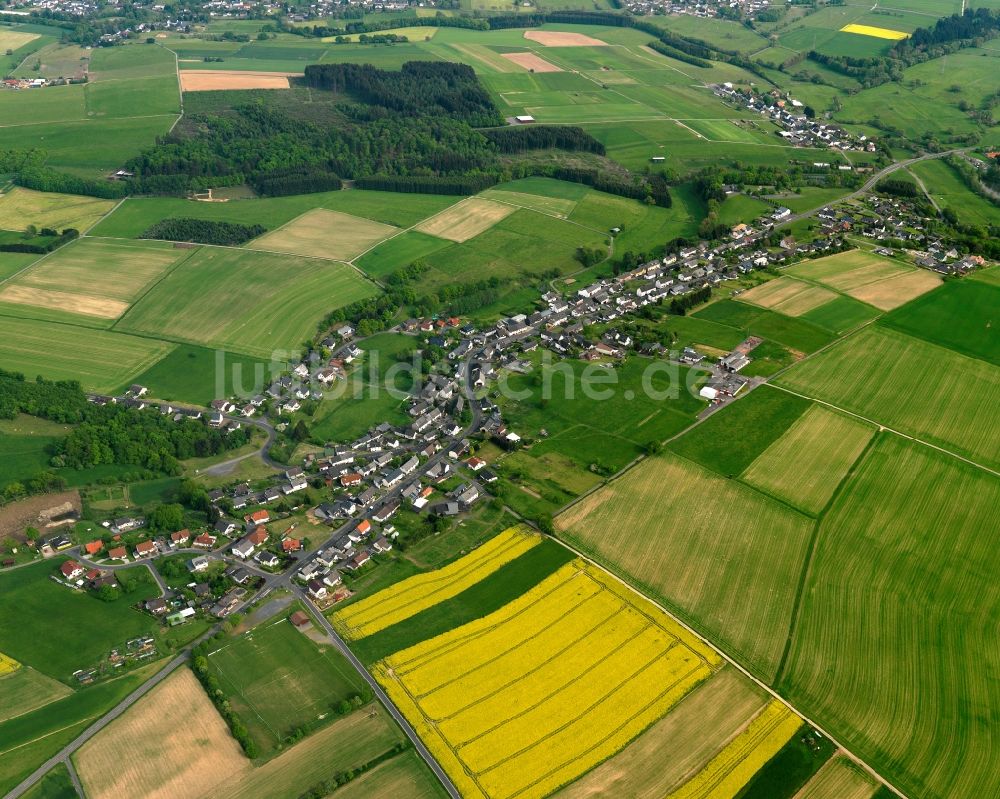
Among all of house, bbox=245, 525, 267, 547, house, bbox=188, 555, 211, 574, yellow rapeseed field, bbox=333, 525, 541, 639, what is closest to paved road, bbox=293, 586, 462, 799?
yellow rapeseed field, bbox=333, 525, 541, 639

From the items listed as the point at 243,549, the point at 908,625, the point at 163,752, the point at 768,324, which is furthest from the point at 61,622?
the point at 768,324

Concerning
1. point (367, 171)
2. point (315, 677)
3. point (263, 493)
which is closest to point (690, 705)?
point (315, 677)

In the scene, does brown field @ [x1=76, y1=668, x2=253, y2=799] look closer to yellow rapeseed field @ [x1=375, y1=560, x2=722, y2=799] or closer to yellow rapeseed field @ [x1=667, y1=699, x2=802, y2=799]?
yellow rapeseed field @ [x1=375, y1=560, x2=722, y2=799]

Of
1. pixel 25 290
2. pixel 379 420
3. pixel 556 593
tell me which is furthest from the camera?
pixel 25 290

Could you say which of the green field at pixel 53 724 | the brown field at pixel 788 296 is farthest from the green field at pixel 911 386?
the green field at pixel 53 724

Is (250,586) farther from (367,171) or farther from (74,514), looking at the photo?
(367,171)

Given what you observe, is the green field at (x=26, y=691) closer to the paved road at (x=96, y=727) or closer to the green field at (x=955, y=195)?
the paved road at (x=96, y=727)

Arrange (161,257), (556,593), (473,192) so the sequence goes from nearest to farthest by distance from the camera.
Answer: (556,593), (161,257), (473,192)
